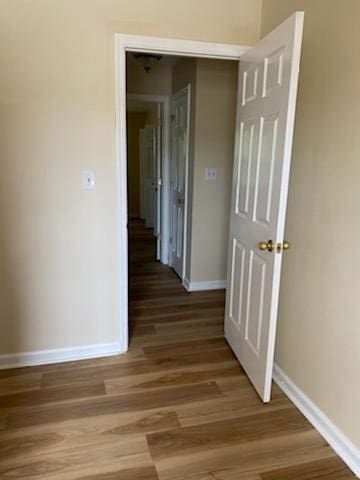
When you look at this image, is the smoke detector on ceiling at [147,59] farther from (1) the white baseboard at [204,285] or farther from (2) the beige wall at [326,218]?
(1) the white baseboard at [204,285]

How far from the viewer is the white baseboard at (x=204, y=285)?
3.82m

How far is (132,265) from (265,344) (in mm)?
2848

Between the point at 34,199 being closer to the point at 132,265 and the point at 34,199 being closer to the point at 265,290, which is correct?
the point at 265,290

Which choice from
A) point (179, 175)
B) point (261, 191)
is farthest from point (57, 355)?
point (179, 175)

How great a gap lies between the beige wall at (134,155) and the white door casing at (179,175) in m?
3.83

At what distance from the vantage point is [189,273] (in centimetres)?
383

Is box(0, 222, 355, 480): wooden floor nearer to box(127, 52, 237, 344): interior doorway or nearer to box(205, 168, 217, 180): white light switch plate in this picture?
box(127, 52, 237, 344): interior doorway

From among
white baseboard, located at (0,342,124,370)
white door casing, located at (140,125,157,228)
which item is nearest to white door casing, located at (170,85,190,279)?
white baseboard, located at (0,342,124,370)

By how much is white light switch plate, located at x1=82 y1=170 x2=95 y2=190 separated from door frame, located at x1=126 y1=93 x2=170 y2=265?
6.99ft

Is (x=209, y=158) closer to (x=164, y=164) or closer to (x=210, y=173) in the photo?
(x=210, y=173)

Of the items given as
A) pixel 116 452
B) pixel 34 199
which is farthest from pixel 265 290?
pixel 34 199

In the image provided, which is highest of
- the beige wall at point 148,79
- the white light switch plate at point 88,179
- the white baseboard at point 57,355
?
the beige wall at point 148,79

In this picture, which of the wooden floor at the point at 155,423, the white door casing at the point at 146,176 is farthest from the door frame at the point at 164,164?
the wooden floor at the point at 155,423

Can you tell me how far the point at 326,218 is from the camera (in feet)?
5.93
